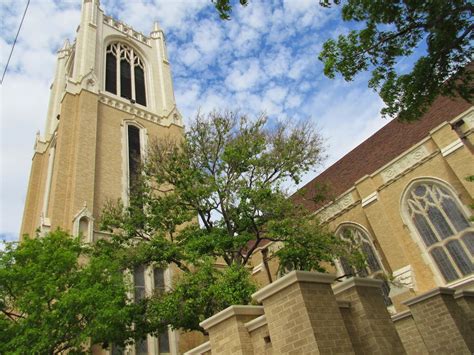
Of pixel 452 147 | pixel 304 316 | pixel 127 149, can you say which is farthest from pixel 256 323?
Answer: pixel 127 149

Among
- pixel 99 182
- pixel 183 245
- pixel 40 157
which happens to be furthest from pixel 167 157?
pixel 40 157

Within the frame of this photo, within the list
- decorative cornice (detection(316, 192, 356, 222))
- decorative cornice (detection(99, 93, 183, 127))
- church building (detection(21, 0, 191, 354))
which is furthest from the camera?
decorative cornice (detection(99, 93, 183, 127))

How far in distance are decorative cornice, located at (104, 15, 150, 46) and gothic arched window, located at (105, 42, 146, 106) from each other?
6.06 ft

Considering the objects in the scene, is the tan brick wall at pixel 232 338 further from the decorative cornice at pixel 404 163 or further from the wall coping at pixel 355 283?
the decorative cornice at pixel 404 163

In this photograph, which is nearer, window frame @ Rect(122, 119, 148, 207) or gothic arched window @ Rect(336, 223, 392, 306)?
gothic arched window @ Rect(336, 223, 392, 306)

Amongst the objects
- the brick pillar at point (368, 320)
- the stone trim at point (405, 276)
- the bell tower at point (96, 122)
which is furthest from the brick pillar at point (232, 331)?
the bell tower at point (96, 122)

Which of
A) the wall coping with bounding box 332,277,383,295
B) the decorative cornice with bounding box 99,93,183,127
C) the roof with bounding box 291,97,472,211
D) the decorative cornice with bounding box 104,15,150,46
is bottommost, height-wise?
the wall coping with bounding box 332,277,383,295

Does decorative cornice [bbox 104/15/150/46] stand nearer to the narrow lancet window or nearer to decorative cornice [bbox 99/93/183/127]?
decorative cornice [bbox 99/93/183/127]

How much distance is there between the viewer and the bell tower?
61.2ft

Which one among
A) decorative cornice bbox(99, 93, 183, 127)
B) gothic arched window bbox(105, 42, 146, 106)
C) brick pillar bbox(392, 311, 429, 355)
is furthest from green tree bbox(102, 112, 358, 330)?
gothic arched window bbox(105, 42, 146, 106)

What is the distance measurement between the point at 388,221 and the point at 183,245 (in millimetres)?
8804

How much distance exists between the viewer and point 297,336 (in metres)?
4.47

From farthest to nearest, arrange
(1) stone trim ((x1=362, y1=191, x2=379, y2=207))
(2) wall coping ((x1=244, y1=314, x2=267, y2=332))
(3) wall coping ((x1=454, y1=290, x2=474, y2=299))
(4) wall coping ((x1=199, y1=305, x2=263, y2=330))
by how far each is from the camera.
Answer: (1) stone trim ((x1=362, y1=191, x2=379, y2=207)), (3) wall coping ((x1=454, y1=290, x2=474, y2=299)), (4) wall coping ((x1=199, y1=305, x2=263, y2=330)), (2) wall coping ((x1=244, y1=314, x2=267, y2=332))

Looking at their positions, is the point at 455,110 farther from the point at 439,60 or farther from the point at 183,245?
the point at 183,245
